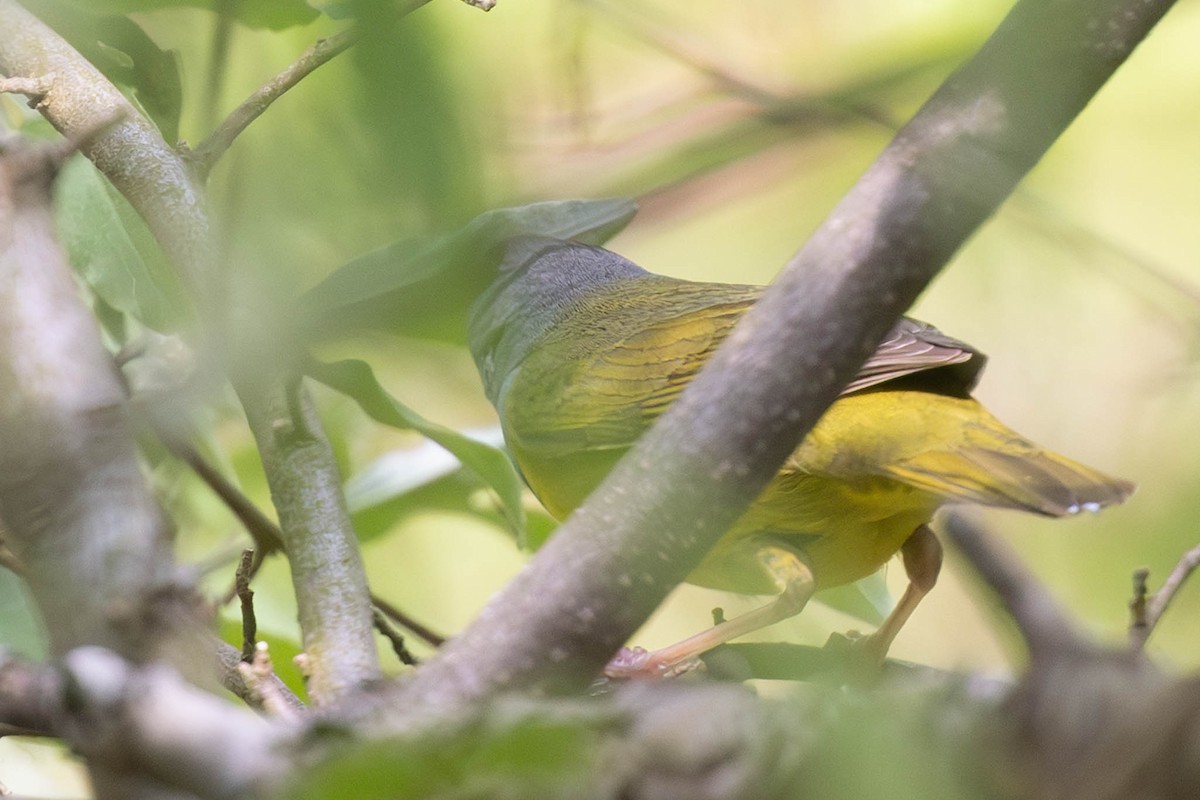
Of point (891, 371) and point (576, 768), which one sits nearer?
point (576, 768)

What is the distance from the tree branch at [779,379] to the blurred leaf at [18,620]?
127 cm

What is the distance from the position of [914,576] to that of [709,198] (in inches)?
47.0

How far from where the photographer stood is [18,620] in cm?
208

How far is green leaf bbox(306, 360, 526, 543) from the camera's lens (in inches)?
60.7

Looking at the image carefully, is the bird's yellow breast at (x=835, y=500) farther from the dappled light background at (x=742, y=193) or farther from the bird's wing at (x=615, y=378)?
the dappled light background at (x=742, y=193)

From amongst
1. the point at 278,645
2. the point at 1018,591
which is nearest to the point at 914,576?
the point at 278,645

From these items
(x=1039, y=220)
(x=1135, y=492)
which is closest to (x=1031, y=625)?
(x=1039, y=220)

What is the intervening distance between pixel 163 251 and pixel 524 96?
3.27ft

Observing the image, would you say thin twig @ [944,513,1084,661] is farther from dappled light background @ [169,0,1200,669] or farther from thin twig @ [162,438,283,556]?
thin twig @ [162,438,283,556]

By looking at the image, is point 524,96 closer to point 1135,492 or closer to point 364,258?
point 364,258

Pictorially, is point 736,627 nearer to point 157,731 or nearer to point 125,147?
point 125,147

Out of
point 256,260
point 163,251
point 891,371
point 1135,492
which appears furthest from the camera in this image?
point 891,371

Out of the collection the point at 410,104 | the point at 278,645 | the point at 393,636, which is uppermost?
the point at 410,104

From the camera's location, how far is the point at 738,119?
6.63 ft
